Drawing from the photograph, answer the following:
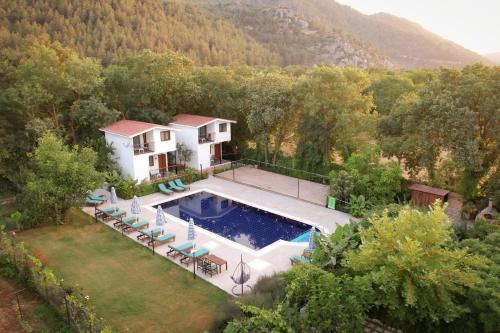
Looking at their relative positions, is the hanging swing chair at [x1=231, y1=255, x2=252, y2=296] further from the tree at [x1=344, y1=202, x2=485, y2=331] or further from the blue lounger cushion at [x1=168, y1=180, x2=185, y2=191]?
the blue lounger cushion at [x1=168, y1=180, x2=185, y2=191]

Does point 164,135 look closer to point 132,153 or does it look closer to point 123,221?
point 132,153

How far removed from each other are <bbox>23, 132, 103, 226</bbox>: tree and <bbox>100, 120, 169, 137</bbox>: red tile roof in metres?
5.81

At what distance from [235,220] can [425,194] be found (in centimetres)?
1070

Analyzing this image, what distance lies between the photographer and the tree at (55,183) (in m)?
19.9

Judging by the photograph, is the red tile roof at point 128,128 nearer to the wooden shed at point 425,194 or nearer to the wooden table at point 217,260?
the wooden table at point 217,260

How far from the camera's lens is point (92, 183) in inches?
816

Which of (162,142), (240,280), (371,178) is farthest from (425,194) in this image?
(162,142)

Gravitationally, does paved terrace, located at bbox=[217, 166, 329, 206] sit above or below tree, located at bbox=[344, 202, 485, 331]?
below

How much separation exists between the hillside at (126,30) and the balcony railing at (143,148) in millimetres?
12441

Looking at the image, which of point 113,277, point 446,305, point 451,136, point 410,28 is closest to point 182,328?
point 113,277

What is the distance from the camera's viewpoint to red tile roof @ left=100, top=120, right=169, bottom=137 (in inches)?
1049

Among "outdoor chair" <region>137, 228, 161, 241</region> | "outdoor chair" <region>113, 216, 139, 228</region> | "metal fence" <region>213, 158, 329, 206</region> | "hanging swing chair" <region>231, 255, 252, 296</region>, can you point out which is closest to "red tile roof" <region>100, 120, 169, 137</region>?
"metal fence" <region>213, 158, 329, 206</region>

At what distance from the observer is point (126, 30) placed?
245ft

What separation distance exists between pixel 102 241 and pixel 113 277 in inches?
149
